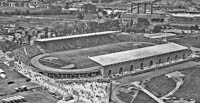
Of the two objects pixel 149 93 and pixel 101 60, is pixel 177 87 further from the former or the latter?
pixel 101 60

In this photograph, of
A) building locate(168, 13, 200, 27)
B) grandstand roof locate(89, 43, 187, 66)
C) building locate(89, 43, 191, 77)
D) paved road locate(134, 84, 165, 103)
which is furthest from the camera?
building locate(168, 13, 200, 27)

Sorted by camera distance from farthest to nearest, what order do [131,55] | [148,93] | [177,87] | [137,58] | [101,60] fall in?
[131,55], [137,58], [101,60], [177,87], [148,93]

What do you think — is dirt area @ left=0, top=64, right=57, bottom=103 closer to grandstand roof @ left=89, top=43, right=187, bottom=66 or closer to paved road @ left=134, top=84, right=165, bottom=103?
grandstand roof @ left=89, top=43, right=187, bottom=66

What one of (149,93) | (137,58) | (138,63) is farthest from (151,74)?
(149,93)

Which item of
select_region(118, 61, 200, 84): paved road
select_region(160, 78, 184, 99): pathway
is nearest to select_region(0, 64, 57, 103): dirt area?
select_region(118, 61, 200, 84): paved road

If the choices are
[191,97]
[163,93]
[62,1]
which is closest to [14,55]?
[163,93]

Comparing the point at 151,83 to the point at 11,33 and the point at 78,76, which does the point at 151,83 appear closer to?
the point at 78,76

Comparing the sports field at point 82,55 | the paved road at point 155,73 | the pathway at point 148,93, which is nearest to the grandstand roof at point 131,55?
the sports field at point 82,55
